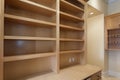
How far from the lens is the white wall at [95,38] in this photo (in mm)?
3884

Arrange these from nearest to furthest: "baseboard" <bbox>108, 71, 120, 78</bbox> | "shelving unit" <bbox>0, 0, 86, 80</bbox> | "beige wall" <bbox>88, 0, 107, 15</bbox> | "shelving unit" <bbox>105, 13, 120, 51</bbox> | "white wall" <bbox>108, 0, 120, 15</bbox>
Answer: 1. "shelving unit" <bbox>0, 0, 86, 80</bbox>
2. "beige wall" <bbox>88, 0, 107, 15</bbox>
3. "shelving unit" <bbox>105, 13, 120, 51</bbox>
4. "baseboard" <bbox>108, 71, 120, 78</bbox>
5. "white wall" <bbox>108, 0, 120, 15</bbox>

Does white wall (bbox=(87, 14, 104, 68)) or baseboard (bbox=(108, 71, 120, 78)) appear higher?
white wall (bbox=(87, 14, 104, 68))

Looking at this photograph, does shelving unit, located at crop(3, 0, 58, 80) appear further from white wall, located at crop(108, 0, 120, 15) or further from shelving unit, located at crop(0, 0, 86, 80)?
white wall, located at crop(108, 0, 120, 15)

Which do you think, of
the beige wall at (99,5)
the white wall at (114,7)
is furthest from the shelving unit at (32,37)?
the white wall at (114,7)

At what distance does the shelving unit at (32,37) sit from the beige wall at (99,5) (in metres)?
0.81

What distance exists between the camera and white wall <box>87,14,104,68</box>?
3.88 meters

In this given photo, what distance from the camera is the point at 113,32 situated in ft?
12.9

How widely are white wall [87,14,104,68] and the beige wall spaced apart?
266 mm

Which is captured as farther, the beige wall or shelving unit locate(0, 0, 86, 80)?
the beige wall

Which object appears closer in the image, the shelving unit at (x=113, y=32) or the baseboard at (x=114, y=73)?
the shelving unit at (x=113, y=32)

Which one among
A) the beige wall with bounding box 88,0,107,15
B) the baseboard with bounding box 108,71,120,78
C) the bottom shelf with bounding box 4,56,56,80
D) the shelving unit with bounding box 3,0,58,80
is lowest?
the baseboard with bounding box 108,71,120,78

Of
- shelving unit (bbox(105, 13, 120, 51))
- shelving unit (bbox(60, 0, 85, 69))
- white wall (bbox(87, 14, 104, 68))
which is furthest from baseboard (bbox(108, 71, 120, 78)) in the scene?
shelving unit (bbox(60, 0, 85, 69))

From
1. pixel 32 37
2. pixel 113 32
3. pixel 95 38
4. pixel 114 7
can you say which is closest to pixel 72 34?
pixel 32 37

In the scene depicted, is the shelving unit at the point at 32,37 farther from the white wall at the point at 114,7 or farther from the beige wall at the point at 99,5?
the white wall at the point at 114,7
